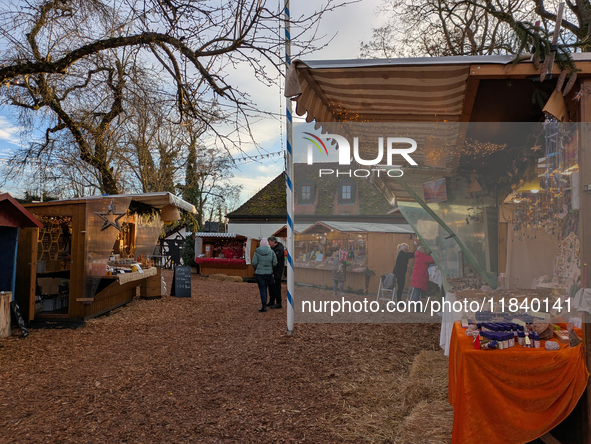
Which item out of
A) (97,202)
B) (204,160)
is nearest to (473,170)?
(97,202)

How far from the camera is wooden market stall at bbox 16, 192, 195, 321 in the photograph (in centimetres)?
849

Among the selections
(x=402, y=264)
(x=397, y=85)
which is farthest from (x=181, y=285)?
(x=397, y=85)

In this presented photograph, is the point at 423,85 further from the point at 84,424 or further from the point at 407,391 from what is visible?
the point at 84,424

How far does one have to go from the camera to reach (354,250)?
15148mm

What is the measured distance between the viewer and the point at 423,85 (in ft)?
13.2

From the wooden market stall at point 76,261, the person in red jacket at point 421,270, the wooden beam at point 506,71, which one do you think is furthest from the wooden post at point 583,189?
the wooden market stall at point 76,261

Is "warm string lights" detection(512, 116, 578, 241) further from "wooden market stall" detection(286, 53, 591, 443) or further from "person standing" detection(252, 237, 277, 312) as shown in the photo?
"person standing" detection(252, 237, 277, 312)

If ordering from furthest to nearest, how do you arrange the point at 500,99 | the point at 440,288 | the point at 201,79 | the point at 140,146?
the point at 140,146, the point at 440,288, the point at 201,79, the point at 500,99

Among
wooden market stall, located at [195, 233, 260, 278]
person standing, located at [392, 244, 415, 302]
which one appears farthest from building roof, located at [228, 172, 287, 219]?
person standing, located at [392, 244, 415, 302]

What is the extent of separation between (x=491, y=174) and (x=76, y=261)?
7612 mm

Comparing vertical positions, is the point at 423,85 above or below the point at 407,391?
above

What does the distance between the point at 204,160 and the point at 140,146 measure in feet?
27.6

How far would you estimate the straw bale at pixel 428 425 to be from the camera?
11.3 ft

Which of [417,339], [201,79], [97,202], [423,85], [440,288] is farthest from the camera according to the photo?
[440,288]
